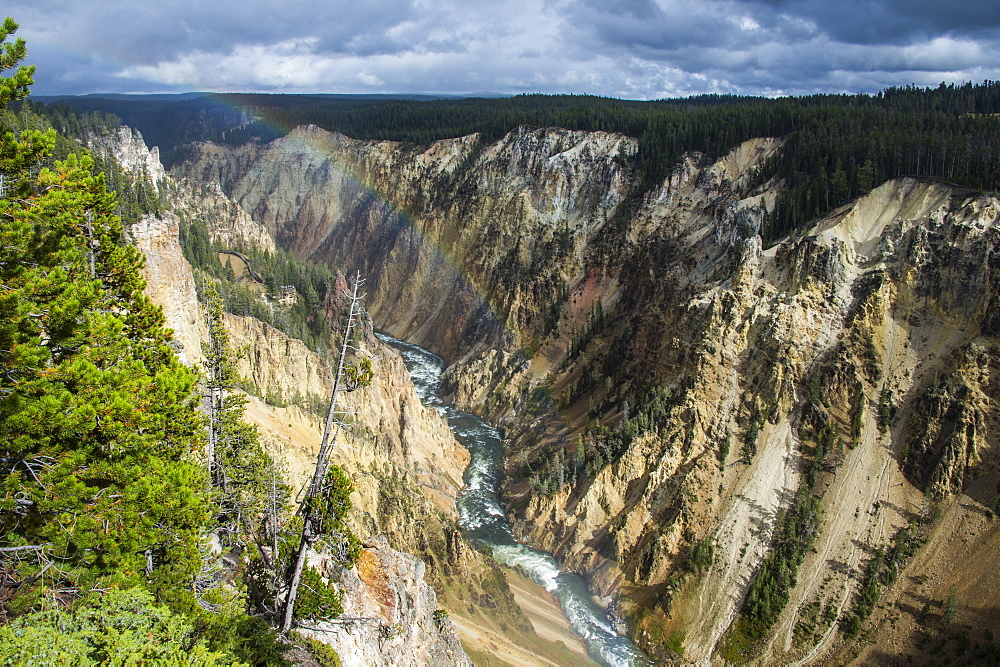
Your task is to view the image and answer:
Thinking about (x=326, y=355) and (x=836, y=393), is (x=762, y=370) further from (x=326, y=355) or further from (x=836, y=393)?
(x=326, y=355)

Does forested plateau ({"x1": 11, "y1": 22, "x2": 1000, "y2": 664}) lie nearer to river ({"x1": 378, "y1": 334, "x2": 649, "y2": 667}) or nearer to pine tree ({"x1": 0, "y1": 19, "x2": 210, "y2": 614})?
pine tree ({"x1": 0, "y1": 19, "x2": 210, "y2": 614})

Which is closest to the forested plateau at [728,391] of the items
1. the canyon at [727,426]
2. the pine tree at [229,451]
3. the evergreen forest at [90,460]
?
the canyon at [727,426]

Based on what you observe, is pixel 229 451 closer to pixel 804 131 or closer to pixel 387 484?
pixel 387 484

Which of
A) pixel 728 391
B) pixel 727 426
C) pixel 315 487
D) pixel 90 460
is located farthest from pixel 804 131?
pixel 90 460

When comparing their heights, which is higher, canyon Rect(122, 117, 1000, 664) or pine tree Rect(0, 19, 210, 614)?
pine tree Rect(0, 19, 210, 614)

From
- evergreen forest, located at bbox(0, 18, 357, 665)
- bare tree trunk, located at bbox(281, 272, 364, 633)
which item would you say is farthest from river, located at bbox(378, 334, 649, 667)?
evergreen forest, located at bbox(0, 18, 357, 665)

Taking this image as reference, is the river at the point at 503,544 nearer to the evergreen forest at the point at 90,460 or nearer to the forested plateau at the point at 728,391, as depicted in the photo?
the forested plateau at the point at 728,391
